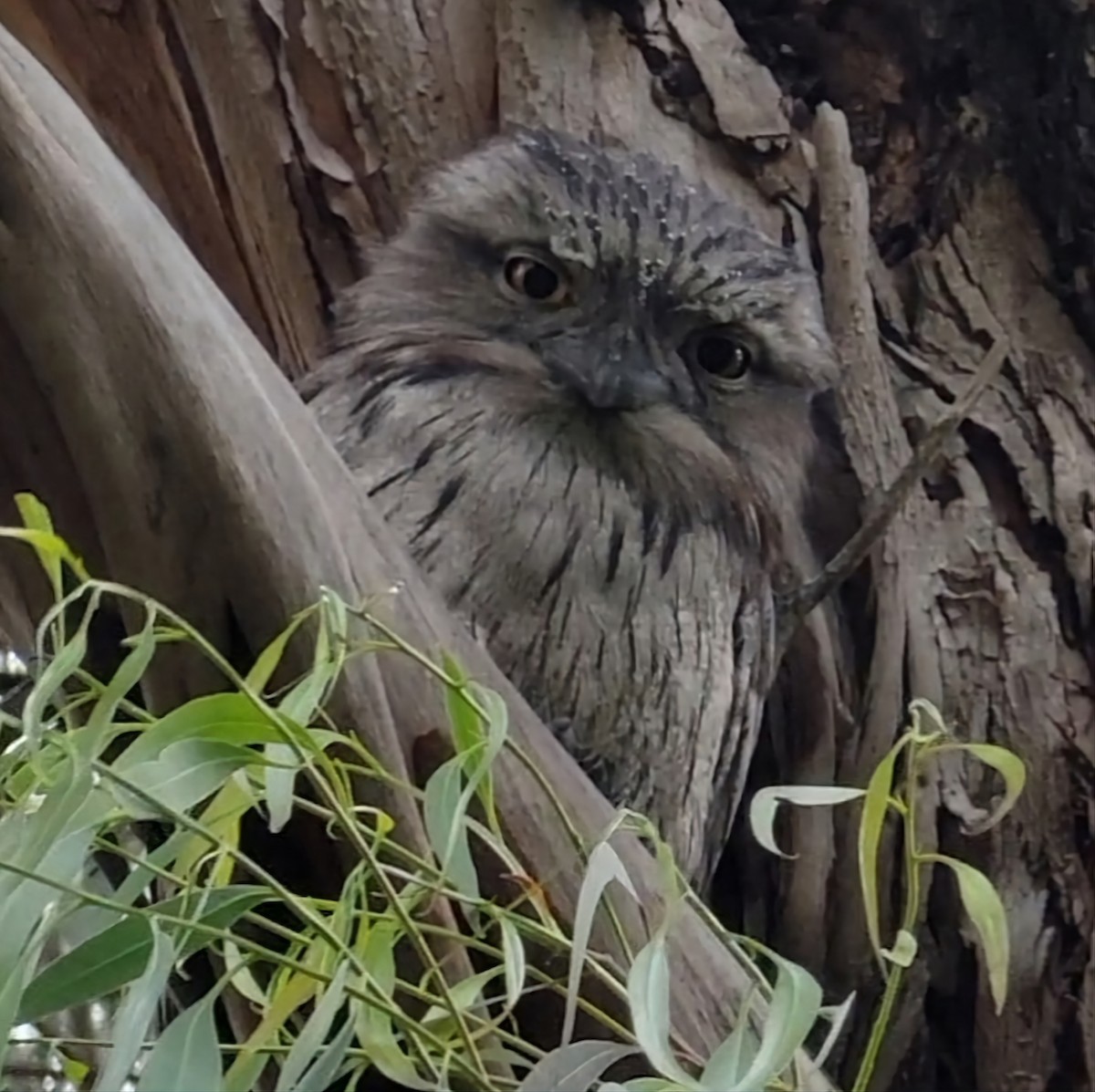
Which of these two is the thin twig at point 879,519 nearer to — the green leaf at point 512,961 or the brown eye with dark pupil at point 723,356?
the brown eye with dark pupil at point 723,356

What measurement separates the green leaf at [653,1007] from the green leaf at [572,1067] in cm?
4

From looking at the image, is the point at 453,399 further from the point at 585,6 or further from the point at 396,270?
the point at 585,6

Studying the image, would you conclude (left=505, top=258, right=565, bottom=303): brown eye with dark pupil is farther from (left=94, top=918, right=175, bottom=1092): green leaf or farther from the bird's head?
(left=94, top=918, right=175, bottom=1092): green leaf

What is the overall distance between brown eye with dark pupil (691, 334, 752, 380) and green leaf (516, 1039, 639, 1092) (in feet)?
1.96

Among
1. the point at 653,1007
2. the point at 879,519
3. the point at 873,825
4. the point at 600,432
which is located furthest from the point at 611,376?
the point at 653,1007

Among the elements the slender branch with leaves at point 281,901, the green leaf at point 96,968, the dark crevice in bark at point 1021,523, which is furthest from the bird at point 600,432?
the green leaf at point 96,968

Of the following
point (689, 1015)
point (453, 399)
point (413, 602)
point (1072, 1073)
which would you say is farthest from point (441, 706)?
point (1072, 1073)

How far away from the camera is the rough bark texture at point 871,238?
43.2 inches

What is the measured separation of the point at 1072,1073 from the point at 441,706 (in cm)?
58

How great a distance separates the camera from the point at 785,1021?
514 millimetres

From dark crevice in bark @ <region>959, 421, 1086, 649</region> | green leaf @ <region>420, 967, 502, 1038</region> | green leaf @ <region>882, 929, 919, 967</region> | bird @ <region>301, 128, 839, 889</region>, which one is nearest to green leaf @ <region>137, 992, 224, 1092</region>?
green leaf @ <region>420, 967, 502, 1038</region>

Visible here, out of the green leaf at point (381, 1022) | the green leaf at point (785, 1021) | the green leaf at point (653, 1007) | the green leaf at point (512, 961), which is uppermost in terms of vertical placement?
the green leaf at point (653, 1007)

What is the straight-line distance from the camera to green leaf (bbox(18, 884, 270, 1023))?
51cm

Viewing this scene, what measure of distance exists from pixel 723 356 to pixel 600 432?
10 cm
